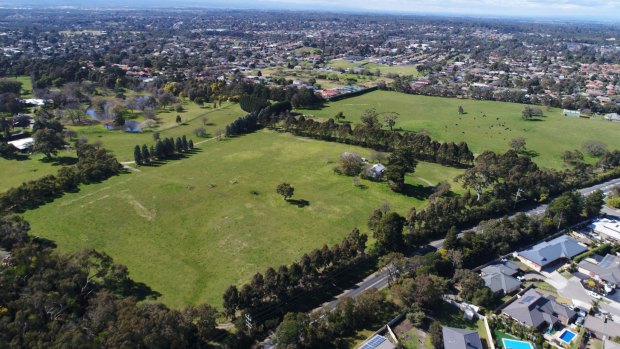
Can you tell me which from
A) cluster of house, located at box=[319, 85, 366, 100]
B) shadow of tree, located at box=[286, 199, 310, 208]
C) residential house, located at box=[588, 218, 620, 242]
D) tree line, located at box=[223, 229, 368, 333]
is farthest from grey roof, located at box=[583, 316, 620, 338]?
cluster of house, located at box=[319, 85, 366, 100]

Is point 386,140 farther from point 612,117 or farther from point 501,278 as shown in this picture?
point 612,117

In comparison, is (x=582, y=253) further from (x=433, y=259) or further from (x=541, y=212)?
(x=433, y=259)

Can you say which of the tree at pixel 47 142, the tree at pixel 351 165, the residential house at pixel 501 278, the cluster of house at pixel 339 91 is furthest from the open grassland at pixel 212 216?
the cluster of house at pixel 339 91

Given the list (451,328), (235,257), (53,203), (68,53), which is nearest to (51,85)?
(68,53)

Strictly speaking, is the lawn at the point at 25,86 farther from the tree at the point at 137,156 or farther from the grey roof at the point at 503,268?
the grey roof at the point at 503,268

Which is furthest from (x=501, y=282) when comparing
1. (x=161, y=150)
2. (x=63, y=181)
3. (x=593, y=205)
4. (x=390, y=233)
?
(x=63, y=181)

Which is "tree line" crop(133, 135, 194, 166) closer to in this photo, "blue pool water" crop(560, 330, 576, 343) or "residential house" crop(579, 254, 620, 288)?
"blue pool water" crop(560, 330, 576, 343)
